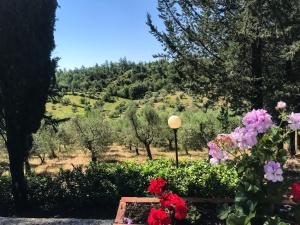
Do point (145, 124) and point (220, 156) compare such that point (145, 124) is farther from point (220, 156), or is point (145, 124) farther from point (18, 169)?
point (220, 156)

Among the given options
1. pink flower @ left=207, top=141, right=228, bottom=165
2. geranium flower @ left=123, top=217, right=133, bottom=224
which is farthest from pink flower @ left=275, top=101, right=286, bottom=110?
geranium flower @ left=123, top=217, right=133, bottom=224

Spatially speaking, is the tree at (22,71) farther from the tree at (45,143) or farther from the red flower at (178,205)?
the tree at (45,143)

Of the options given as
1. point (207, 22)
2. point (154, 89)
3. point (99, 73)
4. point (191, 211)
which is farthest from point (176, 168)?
point (99, 73)

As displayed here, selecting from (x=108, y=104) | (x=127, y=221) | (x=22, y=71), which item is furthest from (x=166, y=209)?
(x=108, y=104)

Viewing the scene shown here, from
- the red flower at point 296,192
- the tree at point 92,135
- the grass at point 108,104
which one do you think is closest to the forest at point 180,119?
the red flower at point 296,192

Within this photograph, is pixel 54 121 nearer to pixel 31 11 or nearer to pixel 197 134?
pixel 31 11

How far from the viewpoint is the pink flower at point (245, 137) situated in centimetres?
371

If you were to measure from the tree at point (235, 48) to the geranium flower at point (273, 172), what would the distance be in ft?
27.4

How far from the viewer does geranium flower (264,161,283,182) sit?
358 cm

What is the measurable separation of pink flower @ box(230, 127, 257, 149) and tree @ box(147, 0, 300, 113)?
26.8 feet

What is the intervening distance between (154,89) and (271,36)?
65.3 meters

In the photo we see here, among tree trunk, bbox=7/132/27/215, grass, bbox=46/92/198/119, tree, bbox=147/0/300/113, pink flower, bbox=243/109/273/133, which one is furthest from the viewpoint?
grass, bbox=46/92/198/119

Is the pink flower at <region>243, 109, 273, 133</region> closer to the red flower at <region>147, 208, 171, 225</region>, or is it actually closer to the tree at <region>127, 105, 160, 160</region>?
the red flower at <region>147, 208, 171, 225</region>

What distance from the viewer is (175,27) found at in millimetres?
13578
